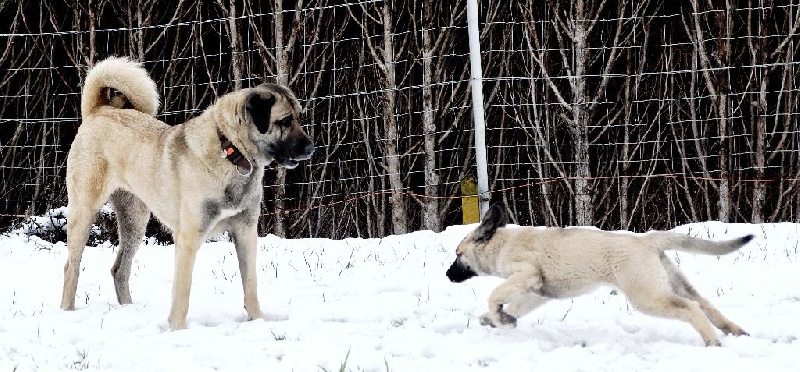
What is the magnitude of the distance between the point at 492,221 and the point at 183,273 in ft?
5.99

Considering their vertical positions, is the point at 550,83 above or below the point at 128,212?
above

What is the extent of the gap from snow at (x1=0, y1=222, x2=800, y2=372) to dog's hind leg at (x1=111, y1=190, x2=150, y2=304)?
0.19 meters

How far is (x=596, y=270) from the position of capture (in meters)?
4.02

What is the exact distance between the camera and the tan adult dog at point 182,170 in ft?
15.0

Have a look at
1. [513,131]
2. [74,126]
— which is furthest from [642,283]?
[74,126]

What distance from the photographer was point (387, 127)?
1335 centimetres

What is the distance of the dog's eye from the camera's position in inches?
179

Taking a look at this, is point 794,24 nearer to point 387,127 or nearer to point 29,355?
point 387,127

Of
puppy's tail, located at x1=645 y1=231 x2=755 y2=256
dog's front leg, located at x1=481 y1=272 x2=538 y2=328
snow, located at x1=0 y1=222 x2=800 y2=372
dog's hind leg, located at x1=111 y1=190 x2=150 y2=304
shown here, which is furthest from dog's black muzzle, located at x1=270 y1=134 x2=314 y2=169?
puppy's tail, located at x1=645 y1=231 x2=755 y2=256

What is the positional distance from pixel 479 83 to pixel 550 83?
4.45 m

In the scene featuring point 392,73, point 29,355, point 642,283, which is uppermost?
point 392,73

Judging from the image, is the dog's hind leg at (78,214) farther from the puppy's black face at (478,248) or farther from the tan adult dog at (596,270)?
the tan adult dog at (596,270)

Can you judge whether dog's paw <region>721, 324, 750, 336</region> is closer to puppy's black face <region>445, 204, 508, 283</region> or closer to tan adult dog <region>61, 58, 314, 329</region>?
puppy's black face <region>445, 204, 508, 283</region>

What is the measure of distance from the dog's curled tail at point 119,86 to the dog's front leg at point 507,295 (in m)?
3.16
